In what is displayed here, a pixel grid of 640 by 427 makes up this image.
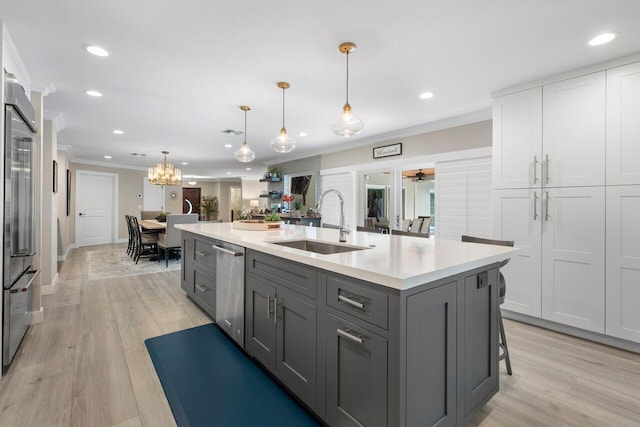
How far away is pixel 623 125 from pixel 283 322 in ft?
10.4

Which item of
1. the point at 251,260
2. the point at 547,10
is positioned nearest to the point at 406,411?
the point at 251,260

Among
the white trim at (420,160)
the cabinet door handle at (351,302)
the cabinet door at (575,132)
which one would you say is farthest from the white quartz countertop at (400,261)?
the white trim at (420,160)

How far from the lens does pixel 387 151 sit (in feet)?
17.2

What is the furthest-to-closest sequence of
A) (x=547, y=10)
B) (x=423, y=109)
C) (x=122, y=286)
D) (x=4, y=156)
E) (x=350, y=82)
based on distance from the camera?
(x=122, y=286) < (x=423, y=109) < (x=350, y=82) < (x=4, y=156) < (x=547, y=10)

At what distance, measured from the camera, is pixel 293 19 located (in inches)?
81.9

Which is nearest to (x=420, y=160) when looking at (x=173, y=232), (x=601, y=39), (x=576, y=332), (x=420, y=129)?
(x=420, y=129)

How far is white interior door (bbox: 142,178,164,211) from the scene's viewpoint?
32.0 feet

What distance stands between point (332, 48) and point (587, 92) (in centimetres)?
233

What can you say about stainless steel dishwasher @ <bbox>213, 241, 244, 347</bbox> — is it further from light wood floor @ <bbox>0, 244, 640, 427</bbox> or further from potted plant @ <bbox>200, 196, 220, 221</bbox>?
potted plant @ <bbox>200, 196, 220, 221</bbox>

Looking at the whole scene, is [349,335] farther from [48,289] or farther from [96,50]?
[48,289]

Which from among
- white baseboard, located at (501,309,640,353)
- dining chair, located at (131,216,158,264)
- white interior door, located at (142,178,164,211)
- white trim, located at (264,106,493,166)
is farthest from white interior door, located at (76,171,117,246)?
white baseboard, located at (501,309,640,353)

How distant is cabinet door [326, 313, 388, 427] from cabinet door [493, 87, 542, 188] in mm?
2740

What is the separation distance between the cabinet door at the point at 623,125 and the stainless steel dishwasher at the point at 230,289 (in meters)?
3.20

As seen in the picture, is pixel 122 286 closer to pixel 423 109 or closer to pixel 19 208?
pixel 19 208
